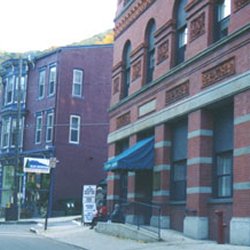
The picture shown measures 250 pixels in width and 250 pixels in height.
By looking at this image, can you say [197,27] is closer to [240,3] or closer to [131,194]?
[240,3]

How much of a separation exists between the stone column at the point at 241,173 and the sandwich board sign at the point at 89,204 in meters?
11.7

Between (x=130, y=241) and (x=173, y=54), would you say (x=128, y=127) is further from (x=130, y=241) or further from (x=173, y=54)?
(x=130, y=241)

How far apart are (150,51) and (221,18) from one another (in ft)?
21.0

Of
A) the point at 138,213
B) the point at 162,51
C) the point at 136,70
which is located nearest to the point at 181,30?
the point at 162,51

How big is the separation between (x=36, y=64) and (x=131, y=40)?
1886cm

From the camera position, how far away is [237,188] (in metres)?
16.2

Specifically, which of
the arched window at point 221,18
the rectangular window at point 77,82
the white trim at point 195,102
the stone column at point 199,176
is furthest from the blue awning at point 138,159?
the rectangular window at point 77,82

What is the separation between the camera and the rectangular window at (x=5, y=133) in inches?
1788

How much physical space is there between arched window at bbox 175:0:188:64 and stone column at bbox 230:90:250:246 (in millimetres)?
5404

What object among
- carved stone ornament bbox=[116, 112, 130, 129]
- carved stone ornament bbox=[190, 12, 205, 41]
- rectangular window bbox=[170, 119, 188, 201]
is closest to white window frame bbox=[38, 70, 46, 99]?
carved stone ornament bbox=[116, 112, 130, 129]

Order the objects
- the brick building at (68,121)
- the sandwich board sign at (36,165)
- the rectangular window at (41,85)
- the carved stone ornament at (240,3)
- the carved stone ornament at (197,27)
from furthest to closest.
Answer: the rectangular window at (41,85) < the brick building at (68,121) < the sandwich board sign at (36,165) < the carved stone ornament at (197,27) < the carved stone ornament at (240,3)

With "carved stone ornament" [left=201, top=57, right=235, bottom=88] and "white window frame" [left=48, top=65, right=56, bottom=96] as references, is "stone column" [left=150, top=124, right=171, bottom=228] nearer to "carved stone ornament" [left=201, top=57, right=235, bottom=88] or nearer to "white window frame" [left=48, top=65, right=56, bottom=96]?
"carved stone ornament" [left=201, top=57, right=235, bottom=88]

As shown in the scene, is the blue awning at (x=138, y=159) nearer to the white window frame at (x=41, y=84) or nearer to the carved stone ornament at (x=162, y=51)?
the carved stone ornament at (x=162, y=51)

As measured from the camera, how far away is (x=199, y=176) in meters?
18.4
